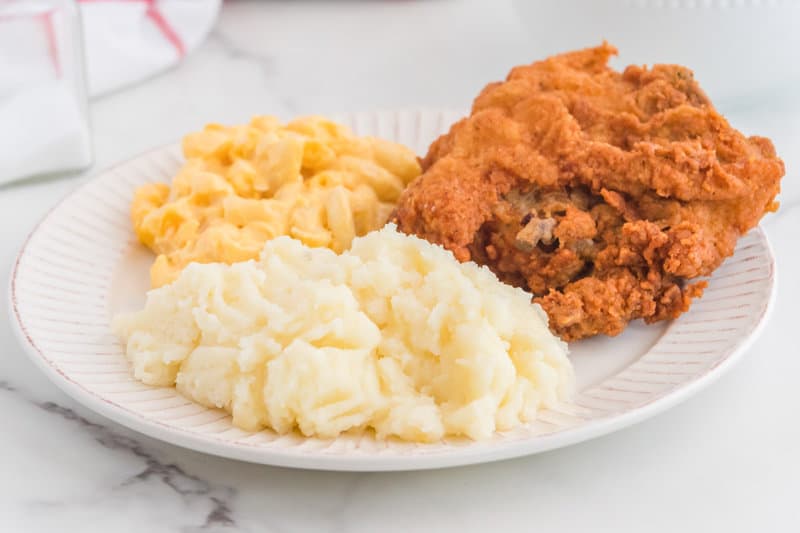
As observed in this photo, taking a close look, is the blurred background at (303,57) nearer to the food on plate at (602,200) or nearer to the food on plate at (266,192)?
the food on plate at (266,192)

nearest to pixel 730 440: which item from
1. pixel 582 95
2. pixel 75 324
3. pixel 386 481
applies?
pixel 386 481

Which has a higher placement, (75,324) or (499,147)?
(499,147)

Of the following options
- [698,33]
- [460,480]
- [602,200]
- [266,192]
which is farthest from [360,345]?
[698,33]

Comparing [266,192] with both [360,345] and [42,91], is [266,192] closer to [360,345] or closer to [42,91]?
[360,345]

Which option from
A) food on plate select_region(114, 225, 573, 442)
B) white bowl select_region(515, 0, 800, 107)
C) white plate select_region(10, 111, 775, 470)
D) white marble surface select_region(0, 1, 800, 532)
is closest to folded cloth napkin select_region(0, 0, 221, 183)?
white plate select_region(10, 111, 775, 470)

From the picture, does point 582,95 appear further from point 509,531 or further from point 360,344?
point 509,531

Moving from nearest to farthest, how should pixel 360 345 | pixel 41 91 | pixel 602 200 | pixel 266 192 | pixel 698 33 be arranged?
pixel 360 345
pixel 602 200
pixel 266 192
pixel 698 33
pixel 41 91
